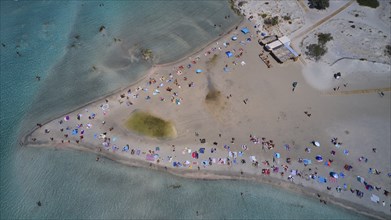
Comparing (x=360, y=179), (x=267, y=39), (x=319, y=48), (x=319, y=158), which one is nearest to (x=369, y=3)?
(x=319, y=48)

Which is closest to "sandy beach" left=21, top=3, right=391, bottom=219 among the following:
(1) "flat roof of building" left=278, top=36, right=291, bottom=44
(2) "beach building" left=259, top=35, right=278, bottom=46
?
(2) "beach building" left=259, top=35, right=278, bottom=46

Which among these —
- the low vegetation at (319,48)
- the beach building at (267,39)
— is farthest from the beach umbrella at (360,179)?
the beach building at (267,39)

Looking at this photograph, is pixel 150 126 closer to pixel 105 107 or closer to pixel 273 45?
pixel 105 107

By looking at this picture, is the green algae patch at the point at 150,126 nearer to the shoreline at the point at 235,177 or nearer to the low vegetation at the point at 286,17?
the shoreline at the point at 235,177

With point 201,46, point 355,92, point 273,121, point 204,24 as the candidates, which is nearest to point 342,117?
point 355,92

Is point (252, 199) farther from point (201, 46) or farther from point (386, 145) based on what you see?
point (201, 46)

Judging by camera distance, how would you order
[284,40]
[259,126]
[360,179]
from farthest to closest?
[284,40] < [259,126] < [360,179]
